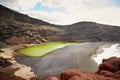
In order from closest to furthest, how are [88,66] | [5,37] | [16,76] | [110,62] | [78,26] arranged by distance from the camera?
1. [110,62]
2. [16,76]
3. [88,66]
4. [5,37]
5. [78,26]

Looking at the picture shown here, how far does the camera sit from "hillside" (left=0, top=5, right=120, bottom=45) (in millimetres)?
70625

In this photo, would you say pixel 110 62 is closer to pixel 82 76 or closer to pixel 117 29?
pixel 82 76

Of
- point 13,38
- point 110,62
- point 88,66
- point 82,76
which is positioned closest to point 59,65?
point 88,66

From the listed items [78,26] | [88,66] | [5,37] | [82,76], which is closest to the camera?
[82,76]

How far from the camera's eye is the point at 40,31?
322 ft

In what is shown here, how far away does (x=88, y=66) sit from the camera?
118 ft

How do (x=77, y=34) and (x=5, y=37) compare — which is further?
(x=77, y=34)

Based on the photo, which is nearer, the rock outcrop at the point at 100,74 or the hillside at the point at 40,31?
the rock outcrop at the point at 100,74

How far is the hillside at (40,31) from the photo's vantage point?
70625 millimetres

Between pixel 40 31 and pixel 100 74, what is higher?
pixel 40 31

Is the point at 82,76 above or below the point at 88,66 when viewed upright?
above

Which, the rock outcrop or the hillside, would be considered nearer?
the rock outcrop

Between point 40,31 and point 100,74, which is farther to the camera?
point 40,31

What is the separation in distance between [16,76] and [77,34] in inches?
3483
